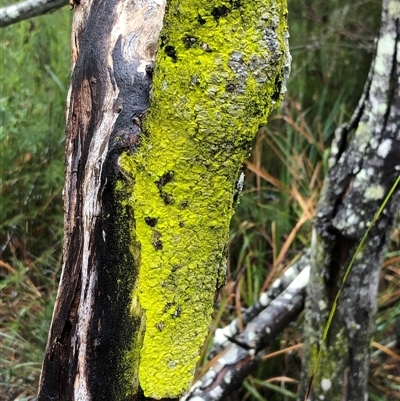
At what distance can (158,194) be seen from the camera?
490 millimetres

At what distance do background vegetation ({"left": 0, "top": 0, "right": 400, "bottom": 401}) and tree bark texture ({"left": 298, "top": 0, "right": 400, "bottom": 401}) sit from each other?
0.29 meters

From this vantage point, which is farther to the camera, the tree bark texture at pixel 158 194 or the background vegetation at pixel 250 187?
the background vegetation at pixel 250 187

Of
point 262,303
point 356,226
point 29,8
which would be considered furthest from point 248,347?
point 29,8

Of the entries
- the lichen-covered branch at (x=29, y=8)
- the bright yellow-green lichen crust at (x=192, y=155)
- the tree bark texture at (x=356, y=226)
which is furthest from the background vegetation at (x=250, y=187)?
the bright yellow-green lichen crust at (x=192, y=155)

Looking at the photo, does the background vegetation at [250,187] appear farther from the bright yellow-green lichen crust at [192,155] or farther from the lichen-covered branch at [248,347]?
the bright yellow-green lichen crust at [192,155]

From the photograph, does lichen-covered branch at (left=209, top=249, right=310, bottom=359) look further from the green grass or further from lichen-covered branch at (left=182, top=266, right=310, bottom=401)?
the green grass

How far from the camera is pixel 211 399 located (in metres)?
1.09

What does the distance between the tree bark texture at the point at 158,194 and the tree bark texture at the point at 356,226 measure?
43cm

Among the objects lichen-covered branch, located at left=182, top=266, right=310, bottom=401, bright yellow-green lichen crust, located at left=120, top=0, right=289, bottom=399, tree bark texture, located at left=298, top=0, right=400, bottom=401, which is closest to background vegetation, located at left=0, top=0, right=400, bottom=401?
lichen-covered branch, located at left=182, top=266, right=310, bottom=401

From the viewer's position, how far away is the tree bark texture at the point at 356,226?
852 millimetres

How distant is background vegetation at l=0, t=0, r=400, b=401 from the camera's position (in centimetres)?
136

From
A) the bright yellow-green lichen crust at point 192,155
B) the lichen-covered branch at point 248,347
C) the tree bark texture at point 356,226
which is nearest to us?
the bright yellow-green lichen crust at point 192,155

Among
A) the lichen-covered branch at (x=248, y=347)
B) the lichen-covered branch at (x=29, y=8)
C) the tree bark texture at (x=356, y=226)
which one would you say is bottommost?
the lichen-covered branch at (x=248, y=347)

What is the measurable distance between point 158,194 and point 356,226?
52 centimetres
